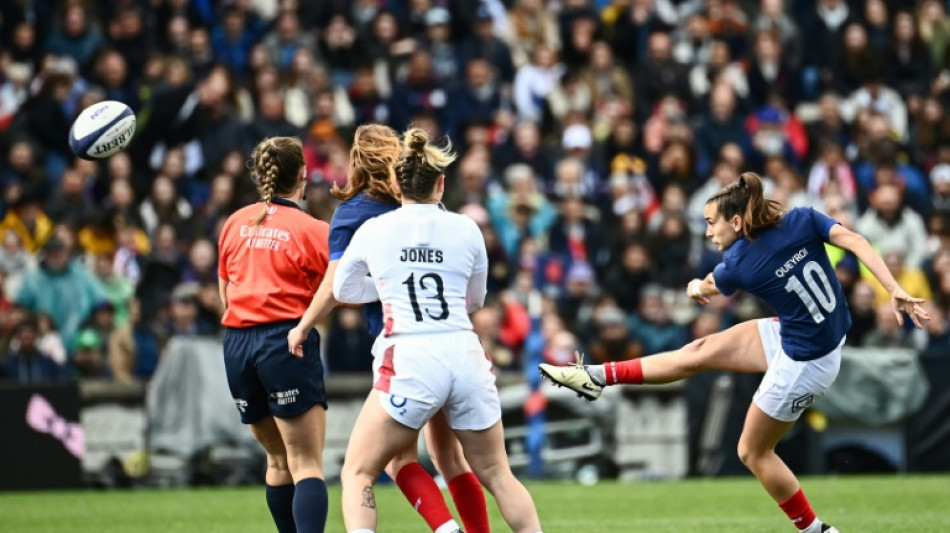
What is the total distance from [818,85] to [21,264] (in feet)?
32.9

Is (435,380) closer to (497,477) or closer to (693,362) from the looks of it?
(497,477)

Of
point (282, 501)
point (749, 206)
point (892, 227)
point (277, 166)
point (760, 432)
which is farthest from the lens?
point (892, 227)

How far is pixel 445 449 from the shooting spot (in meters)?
8.10

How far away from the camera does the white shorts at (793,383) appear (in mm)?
8820

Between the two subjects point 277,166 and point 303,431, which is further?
point 277,166

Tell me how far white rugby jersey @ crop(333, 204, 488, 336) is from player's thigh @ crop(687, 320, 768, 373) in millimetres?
2246

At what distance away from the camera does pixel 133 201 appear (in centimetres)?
1702

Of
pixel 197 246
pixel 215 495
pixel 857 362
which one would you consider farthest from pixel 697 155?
pixel 215 495

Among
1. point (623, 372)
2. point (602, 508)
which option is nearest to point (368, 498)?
point (623, 372)

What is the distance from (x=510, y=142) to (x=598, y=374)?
9302 mm

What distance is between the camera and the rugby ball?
934 centimetres

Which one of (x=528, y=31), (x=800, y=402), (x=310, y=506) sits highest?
(x=528, y=31)

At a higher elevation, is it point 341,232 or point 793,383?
point 341,232

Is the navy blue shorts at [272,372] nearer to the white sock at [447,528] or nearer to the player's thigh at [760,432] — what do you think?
the white sock at [447,528]
